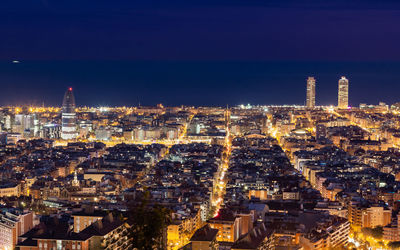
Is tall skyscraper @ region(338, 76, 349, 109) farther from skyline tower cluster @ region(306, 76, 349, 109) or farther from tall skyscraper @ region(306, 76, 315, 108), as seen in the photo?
tall skyscraper @ region(306, 76, 315, 108)

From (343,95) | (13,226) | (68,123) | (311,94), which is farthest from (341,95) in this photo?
(13,226)

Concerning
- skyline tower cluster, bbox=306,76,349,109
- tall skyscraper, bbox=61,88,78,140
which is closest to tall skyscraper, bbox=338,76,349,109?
skyline tower cluster, bbox=306,76,349,109

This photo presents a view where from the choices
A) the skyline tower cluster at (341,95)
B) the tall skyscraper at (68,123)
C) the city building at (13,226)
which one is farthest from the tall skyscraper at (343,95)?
the city building at (13,226)

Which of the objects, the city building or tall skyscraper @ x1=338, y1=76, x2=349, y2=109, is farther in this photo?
tall skyscraper @ x1=338, y1=76, x2=349, y2=109

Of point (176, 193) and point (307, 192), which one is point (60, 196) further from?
point (307, 192)

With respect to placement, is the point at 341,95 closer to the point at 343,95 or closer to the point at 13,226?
the point at 343,95

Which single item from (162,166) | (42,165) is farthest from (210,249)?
(42,165)

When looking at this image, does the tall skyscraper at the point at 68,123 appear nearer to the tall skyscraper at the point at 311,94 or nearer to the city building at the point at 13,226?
the city building at the point at 13,226

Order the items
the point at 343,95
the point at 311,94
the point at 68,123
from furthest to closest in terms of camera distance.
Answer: the point at 311,94
the point at 343,95
the point at 68,123

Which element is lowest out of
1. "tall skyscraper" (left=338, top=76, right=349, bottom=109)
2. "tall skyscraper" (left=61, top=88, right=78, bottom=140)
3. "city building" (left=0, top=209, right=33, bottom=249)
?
"city building" (left=0, top=209, right=33, bottom=249)

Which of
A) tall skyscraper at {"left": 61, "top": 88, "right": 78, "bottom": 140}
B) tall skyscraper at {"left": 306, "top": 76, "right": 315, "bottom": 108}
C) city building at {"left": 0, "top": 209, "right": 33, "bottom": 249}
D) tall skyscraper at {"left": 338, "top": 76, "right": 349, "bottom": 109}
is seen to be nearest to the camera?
city building at {"left": 0, "top": 209, "right": 33, "bottom": 249}

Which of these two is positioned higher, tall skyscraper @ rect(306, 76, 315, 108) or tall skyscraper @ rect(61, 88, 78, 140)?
tall skyscraper @ rect(306, 76, 315, 108)
